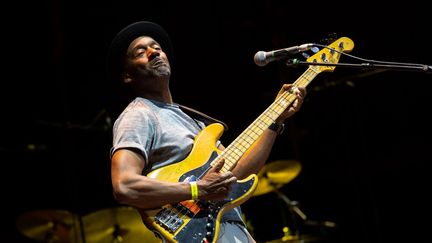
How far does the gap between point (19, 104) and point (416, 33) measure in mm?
3677

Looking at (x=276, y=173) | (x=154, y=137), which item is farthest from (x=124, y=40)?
(x=276, y=173)

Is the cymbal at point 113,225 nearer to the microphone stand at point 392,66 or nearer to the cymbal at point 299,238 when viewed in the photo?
the cymbal at point 299,238

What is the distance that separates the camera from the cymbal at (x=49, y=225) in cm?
541

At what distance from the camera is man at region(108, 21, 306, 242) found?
8.45 feet

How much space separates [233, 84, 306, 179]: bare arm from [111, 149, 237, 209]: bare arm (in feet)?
Result: 1.20

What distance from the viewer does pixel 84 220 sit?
206 inches

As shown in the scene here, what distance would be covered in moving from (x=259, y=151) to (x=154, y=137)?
553 millimetres

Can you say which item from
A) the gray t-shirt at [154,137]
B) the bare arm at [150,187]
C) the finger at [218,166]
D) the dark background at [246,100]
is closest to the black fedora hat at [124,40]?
the gray t-shirt at [154,137]

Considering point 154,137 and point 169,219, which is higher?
point 154,137

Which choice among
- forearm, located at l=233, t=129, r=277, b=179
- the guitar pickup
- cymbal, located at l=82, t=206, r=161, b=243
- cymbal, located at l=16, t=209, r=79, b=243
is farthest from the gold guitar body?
cymbal, located at l=16, t=209, r=79, b=243

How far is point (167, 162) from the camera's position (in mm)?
2791

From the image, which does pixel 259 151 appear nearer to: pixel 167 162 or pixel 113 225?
pixel 167 162

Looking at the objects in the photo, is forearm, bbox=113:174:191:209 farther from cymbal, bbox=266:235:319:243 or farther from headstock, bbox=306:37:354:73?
cymbal, bbox=266:235:319:243

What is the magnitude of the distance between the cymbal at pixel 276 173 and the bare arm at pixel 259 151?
2.67 meters
